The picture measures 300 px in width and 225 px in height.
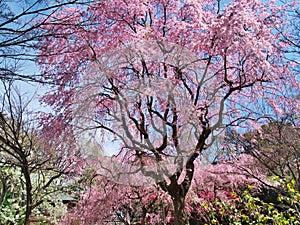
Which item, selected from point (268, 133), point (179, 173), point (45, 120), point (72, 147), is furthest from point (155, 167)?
point (268, 133)

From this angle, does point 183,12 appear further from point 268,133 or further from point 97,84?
point 268,133

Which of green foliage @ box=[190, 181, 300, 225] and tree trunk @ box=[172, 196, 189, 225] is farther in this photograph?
tree trunk @ box=[172, 196, 189, 225]

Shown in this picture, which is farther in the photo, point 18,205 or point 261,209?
point 18,205

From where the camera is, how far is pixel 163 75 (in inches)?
183

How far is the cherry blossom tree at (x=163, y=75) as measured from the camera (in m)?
4.18

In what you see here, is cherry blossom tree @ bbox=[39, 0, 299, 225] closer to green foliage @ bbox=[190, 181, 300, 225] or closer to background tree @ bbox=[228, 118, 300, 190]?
background tree @ bbox=[228, 118, 300, 190]

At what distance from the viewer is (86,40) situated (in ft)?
14.4

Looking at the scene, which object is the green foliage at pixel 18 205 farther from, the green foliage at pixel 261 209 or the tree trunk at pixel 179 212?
the green foliage at pixel 261 209

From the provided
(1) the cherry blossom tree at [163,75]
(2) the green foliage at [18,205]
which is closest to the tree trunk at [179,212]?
(1) the cherry blossom tree at [163,75]

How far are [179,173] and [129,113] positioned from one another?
150 cm

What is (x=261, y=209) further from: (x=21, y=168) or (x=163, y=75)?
(x=21, y=168)

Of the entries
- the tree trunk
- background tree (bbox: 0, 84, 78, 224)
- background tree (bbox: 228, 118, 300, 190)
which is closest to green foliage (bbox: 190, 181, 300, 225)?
the tree trunk

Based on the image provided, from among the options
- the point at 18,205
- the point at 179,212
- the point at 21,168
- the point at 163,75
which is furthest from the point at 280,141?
the point at 18,205

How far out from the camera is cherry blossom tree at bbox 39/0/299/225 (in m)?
4.18
